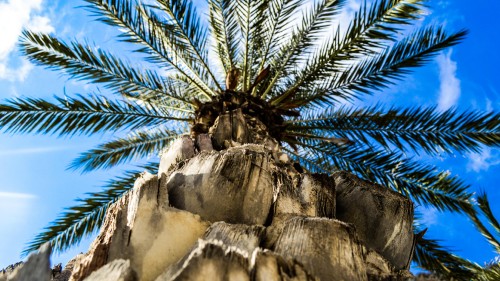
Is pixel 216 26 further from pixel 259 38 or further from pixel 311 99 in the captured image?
pixel 311 99

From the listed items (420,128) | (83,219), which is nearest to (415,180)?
(420,128)

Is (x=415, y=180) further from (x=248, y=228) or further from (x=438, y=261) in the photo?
(x=248, y=228)

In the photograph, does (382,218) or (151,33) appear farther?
(151,33)

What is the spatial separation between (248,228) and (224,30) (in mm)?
6328

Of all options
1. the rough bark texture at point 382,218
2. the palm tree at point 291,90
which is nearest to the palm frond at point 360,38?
the palm tree at point 291,90

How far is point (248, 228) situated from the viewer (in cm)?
194

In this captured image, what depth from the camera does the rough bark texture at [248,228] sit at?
160 centimetres

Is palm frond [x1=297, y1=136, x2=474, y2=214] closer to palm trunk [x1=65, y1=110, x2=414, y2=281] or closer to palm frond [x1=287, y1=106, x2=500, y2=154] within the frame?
palm frond [x1=287, y1=106, x2=500, y2=154]

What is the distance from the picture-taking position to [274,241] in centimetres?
190

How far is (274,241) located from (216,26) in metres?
6.58

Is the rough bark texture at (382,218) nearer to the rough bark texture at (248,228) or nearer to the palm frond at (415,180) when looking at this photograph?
the rough bark texture at (248,228)

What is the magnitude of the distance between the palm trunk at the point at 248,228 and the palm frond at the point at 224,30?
5216mm

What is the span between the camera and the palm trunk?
5.24ft

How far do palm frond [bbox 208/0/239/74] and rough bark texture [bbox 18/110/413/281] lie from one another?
5195 mm
